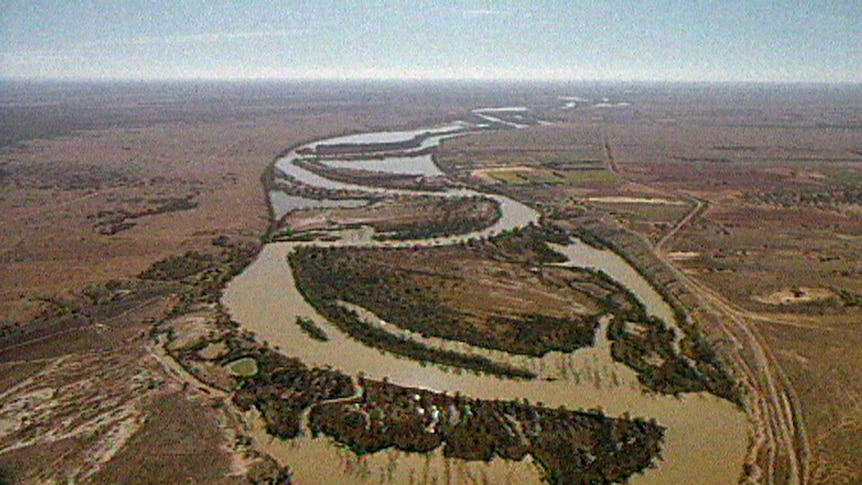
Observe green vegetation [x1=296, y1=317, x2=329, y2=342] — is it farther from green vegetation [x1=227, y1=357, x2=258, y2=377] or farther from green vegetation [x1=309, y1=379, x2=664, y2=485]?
green vegetation [x1=309, y1=379, x2=664, y2=485]

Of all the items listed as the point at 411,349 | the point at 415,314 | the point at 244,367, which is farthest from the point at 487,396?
the point at 244,367

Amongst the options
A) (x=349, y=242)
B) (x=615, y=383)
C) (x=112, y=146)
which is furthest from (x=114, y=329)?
(x=112, y=146)

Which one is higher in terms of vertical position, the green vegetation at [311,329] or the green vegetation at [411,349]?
the green vegetation at [411,349]

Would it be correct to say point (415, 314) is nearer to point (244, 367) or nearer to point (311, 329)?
point (311, 329)

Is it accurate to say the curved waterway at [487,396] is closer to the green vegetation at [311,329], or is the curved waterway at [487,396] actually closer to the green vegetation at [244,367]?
the green vegetation at [311,329]

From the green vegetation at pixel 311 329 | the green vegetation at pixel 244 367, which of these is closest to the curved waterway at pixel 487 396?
the green vegetation at pixel 311 329

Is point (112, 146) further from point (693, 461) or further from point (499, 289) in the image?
point (693, 461)
